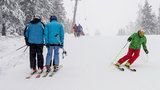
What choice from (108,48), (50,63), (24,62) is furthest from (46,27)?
(108,48)

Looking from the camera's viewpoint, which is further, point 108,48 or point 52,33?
point 108,48

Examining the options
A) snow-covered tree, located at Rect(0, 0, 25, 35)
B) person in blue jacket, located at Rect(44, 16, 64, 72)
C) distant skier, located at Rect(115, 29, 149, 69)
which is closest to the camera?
person in blue jacket, located at Rect(44, 16, 64, 72)

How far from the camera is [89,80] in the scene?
12.9 m

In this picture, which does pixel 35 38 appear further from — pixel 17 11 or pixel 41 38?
pixel 17 11

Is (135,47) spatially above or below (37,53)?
above

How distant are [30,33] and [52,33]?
2.71ft

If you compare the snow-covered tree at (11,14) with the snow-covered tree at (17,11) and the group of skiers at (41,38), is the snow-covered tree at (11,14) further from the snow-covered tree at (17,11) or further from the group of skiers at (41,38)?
the group of skiers at (41,38)

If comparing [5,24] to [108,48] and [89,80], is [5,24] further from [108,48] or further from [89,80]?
[89,80]

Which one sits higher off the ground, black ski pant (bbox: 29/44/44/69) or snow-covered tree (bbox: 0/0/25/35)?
snow-covered tree (bbox: 0/0/25/35)

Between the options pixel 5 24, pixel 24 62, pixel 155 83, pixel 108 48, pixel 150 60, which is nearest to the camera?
pixel 155 83

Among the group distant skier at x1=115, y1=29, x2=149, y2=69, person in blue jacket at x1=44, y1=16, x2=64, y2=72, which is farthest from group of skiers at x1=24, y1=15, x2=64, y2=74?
distant skier at x1=115, y1=29, x2=149, y2=69

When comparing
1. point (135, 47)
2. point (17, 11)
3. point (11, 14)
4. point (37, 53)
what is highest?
point (17, 11)

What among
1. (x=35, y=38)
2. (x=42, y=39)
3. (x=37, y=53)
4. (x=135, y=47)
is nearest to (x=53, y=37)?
(x=42, y=39)

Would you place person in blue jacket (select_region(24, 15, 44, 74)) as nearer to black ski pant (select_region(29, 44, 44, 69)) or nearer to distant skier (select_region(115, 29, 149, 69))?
black ski pant (select_region(29, 44, 44, 69))
